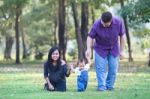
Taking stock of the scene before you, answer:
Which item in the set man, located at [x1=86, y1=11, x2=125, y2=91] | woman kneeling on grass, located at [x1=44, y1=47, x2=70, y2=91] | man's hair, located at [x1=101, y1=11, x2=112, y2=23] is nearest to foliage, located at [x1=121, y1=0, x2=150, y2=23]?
man, located at [x1=86, y1=11, x2=125, y2=91]

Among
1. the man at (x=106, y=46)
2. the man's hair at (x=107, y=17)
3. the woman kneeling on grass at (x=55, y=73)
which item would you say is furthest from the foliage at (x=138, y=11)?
the man's hair at (x=107, y=17)

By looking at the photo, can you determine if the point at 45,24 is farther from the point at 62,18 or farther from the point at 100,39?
the point at 100,39

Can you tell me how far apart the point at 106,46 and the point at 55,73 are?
1561 millimetres

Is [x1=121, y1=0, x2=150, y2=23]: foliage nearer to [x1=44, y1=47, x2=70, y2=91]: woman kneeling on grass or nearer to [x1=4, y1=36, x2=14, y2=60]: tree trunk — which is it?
[x1=44, y1=47, x2=70, y2=91]: woman kneeling on grass

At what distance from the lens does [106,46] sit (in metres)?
15.9

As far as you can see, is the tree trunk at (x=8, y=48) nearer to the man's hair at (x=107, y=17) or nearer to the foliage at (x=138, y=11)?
the foliage at (x=138, y=11)

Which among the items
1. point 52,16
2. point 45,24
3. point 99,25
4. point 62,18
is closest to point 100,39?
point 99,25

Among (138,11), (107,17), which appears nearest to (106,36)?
(107,17)

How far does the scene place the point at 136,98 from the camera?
13352 mm

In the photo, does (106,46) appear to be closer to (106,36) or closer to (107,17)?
(106,36)

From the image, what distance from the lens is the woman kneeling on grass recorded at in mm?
15891

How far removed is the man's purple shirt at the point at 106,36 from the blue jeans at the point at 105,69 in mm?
124

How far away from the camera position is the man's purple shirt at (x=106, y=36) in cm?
1581

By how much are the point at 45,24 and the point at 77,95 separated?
56854 mm
